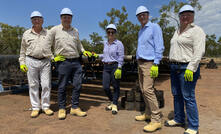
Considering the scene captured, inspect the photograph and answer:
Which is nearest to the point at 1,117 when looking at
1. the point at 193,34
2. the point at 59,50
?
the point at 59,50

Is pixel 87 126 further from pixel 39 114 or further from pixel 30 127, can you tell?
pixel 39 114

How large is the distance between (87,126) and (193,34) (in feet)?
8.12

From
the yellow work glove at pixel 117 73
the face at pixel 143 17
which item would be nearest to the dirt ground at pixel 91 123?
the yellow work glove at pixel 117 73

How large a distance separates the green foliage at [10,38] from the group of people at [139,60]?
731 inches

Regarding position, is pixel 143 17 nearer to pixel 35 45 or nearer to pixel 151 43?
pixel 151 43

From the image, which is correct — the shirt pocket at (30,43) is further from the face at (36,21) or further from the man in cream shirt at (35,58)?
the face at (36,21)

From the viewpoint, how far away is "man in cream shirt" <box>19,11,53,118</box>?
354 centimetres

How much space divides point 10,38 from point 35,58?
837 inches

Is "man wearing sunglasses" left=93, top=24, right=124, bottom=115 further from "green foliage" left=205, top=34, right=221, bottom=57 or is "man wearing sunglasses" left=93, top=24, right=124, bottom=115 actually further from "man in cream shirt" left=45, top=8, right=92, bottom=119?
"green foliage" left=205, top=34, right=221, bottom=57

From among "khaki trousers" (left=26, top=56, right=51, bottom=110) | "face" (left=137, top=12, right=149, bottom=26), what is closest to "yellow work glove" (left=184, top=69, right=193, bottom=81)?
"face" (left=137, top=12, right=149, bottom=26)

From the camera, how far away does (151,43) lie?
9.68ft

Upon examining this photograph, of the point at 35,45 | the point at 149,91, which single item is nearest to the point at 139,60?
the point at 149,91

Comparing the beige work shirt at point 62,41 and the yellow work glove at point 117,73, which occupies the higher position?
the beige work shirt at point 62,41

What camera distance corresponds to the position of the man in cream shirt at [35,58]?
11.6 feet
